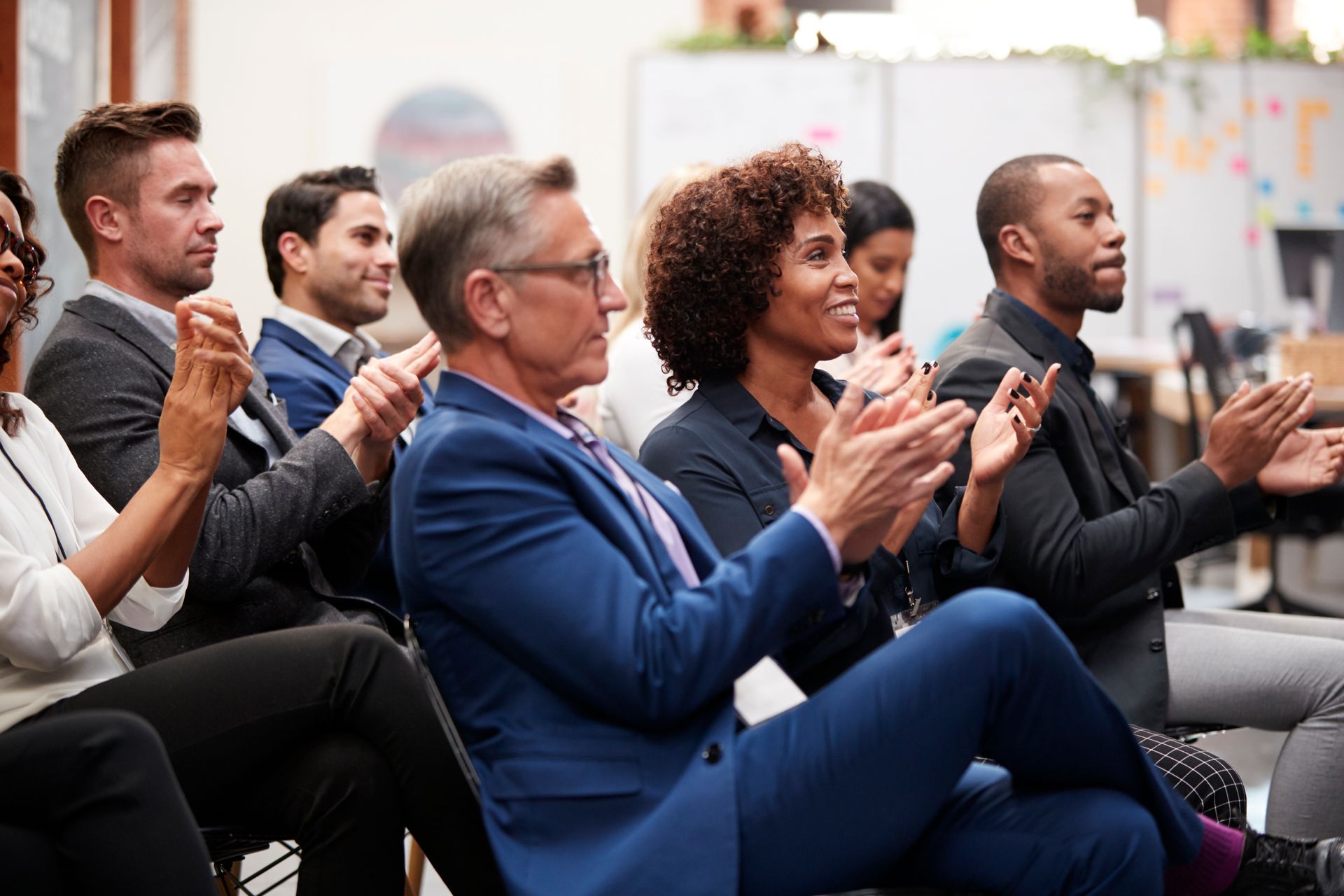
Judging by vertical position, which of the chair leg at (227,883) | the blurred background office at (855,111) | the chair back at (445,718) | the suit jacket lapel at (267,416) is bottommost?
the chair leg at (227,883)

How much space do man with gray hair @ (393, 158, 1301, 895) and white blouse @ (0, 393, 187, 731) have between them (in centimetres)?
43

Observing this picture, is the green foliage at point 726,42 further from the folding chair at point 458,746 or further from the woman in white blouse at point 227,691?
the folding chair at point 458,746

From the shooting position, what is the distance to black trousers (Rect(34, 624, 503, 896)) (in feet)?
4.94

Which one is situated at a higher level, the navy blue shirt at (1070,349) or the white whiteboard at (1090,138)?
the white whiteboard at (1090,138)

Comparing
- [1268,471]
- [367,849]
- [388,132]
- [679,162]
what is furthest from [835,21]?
[367,849]

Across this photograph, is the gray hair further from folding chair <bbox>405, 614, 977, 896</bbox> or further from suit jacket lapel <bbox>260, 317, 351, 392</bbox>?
suit jacket lapel <bbox>260, 317, 351, 392</bbox>

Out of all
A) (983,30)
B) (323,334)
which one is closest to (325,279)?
(323,334)

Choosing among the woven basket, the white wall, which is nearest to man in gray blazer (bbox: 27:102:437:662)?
the woven basket

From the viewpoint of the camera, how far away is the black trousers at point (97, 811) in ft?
4.23

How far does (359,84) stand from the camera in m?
7.59

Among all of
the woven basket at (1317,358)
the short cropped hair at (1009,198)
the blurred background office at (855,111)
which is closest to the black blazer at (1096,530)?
the short cropped hair at (1009,198)

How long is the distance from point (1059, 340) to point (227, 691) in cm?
155

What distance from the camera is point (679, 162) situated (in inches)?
292

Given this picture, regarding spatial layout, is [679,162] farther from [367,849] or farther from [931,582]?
[367,849]
